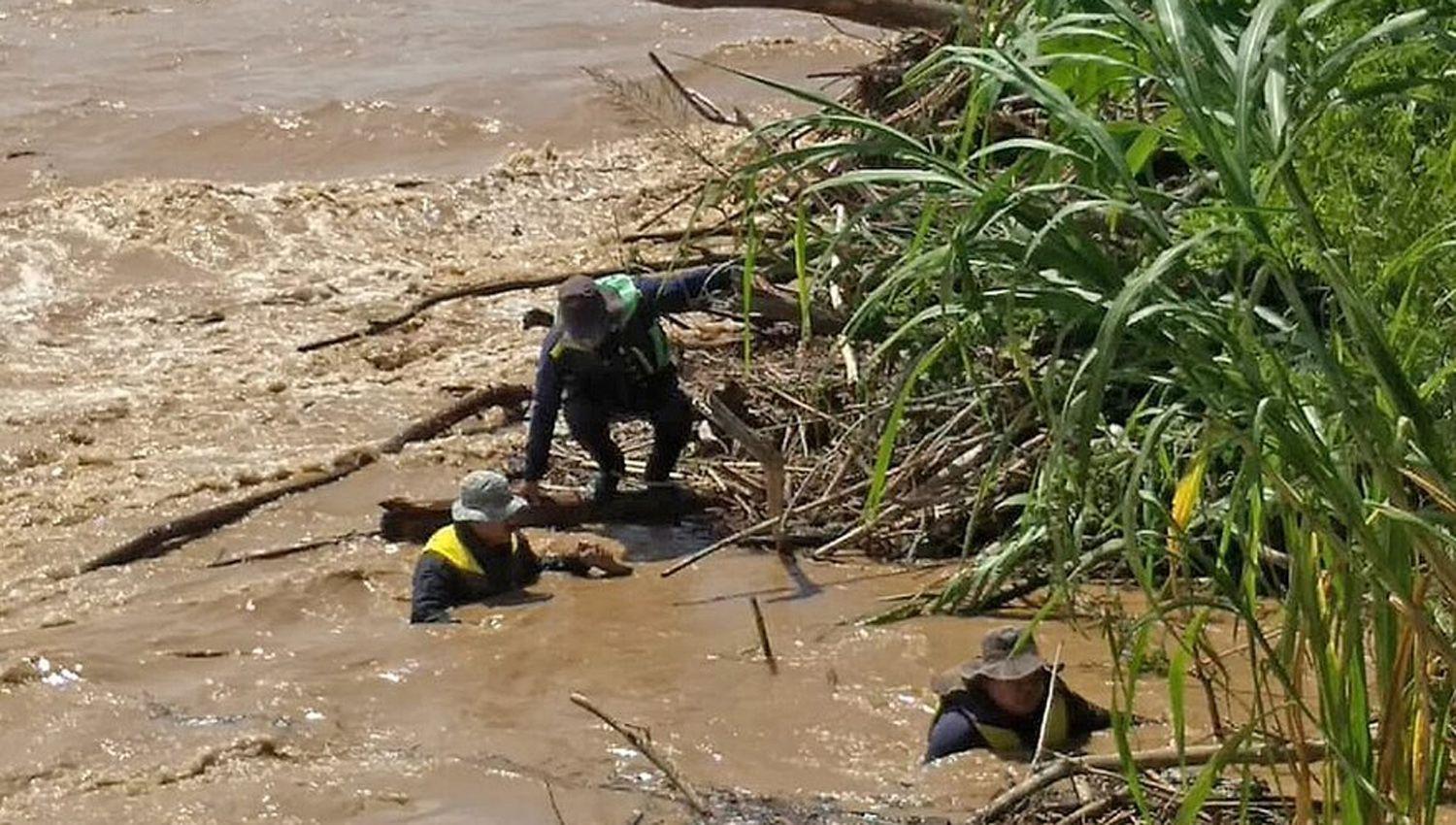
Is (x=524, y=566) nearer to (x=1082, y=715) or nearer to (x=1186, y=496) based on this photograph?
(x=1082, y=715)

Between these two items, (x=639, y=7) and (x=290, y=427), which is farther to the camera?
(x=639, y=7)

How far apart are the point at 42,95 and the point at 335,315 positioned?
19.1 ft

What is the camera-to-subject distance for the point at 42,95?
16453mm

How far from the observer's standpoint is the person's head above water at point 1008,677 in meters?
5.72

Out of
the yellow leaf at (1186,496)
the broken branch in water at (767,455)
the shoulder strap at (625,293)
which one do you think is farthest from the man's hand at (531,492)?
the yellow leaf at (1186,496)

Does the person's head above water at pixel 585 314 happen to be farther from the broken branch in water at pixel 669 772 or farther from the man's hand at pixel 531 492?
the broken branch in water at pixel 669 772

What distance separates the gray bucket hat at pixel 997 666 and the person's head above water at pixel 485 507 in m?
2.04

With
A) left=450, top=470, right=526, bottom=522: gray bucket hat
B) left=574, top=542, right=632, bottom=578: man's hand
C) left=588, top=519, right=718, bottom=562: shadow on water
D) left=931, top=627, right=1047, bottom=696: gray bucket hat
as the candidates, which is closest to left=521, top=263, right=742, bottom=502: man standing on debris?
left=588, top=519, right=718, bottom=562: shadow on water

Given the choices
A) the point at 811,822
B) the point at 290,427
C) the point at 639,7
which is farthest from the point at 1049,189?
the point at 639,7

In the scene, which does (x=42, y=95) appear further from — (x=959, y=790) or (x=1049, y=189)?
(x=1049, y=189)

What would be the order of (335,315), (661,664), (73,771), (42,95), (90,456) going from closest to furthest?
(73,771)
(661,664)
(90,456)
(335,315)
(42,95)

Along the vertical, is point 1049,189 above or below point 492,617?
above

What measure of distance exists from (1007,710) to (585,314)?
2998 mm

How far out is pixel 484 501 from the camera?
7.66m
